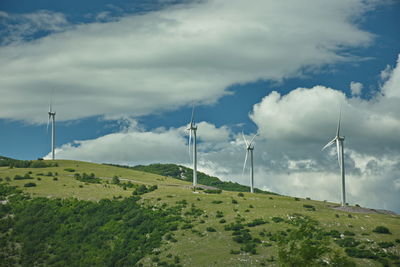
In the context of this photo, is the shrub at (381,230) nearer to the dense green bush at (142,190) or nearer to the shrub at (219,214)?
the shrub at (219,214)

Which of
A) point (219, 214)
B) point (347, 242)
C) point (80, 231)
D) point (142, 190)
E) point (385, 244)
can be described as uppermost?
point (142, 190)

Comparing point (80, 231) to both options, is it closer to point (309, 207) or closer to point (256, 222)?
point (256, 222)

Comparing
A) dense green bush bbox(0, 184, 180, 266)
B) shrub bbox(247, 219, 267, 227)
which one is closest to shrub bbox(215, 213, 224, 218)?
shrub bbox(247, 219, 267, 227)

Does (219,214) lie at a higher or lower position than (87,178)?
lower

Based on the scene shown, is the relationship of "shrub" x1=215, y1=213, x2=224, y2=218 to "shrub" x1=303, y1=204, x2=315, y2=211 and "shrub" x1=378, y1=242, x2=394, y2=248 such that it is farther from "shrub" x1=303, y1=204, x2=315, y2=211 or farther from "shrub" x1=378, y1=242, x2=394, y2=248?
"shrub" x1=378, y1=242, x2=394, y2=248

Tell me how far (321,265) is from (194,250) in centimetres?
2580

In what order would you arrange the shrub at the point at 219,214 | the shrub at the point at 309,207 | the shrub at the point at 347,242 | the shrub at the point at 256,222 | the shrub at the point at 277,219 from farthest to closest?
the shrub at the point at 309,207, the shrub at the point at 219,214, the shrub at the point at 277,219, the shrub at the point at 256,222, the shrub at the point at 347,242

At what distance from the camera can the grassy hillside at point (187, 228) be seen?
98.5 m

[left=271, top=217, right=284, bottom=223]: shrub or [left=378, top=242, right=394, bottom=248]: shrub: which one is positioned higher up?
[left=271, top=217, right=284, bottom=223]: shrub

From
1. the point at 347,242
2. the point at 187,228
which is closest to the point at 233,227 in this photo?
the point at 187,228

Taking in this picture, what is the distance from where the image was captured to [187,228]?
11531cm

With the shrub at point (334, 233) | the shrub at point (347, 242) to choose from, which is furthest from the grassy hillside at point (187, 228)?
the shrub at point (334, 233)

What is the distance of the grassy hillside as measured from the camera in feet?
323

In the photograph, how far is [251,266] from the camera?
94.1 meters
